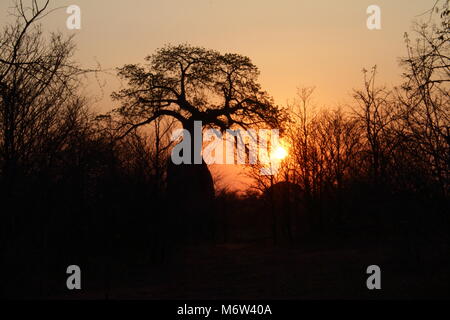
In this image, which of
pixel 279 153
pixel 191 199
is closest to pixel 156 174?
pixel 191 199

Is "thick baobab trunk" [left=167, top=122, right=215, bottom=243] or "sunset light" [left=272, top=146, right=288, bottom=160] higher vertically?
"sunset light" [left=272, top=146, right=288, bottom=160]

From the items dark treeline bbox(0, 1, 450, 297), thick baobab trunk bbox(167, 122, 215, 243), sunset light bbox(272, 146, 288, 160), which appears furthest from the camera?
sunset light bbox(272, 146, 288, 160)

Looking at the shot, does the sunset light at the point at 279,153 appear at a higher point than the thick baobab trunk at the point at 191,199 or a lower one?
higher

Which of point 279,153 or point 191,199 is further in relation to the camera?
point 279,153

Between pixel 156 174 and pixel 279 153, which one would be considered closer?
pixel 156 174

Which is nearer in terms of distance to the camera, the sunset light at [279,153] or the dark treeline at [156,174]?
the dark treeline at [156,174]

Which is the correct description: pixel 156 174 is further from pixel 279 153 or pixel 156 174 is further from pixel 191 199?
pixel 279 153

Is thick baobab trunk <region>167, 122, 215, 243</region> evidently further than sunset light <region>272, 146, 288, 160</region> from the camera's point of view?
No

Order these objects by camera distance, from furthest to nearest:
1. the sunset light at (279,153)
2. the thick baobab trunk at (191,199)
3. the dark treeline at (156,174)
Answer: the sunset light at (279,153) → the thick baobab trunk at (191,199) → the dark treeline at (156,174)

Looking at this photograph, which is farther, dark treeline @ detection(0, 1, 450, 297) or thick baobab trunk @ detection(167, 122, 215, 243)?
thick baobab trunk @ detection(167, 122, 215, 243)

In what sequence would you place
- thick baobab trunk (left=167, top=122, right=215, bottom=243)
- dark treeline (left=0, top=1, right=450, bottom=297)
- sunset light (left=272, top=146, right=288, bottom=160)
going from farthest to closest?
1. sunset light (left=272, top=146, right=288, bottom=160)
2. thick baobab trunk (left=167, top=122, right=215, bottom=243)
3. dark treeline (left=0, top=1, right=450, bottom=297)

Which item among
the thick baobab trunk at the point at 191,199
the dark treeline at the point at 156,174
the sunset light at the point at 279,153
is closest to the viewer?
the dark treeline at the point at 156,174

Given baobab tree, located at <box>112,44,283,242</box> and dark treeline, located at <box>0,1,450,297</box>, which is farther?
baobab tree, located at <box>112,44,283,242</box>
